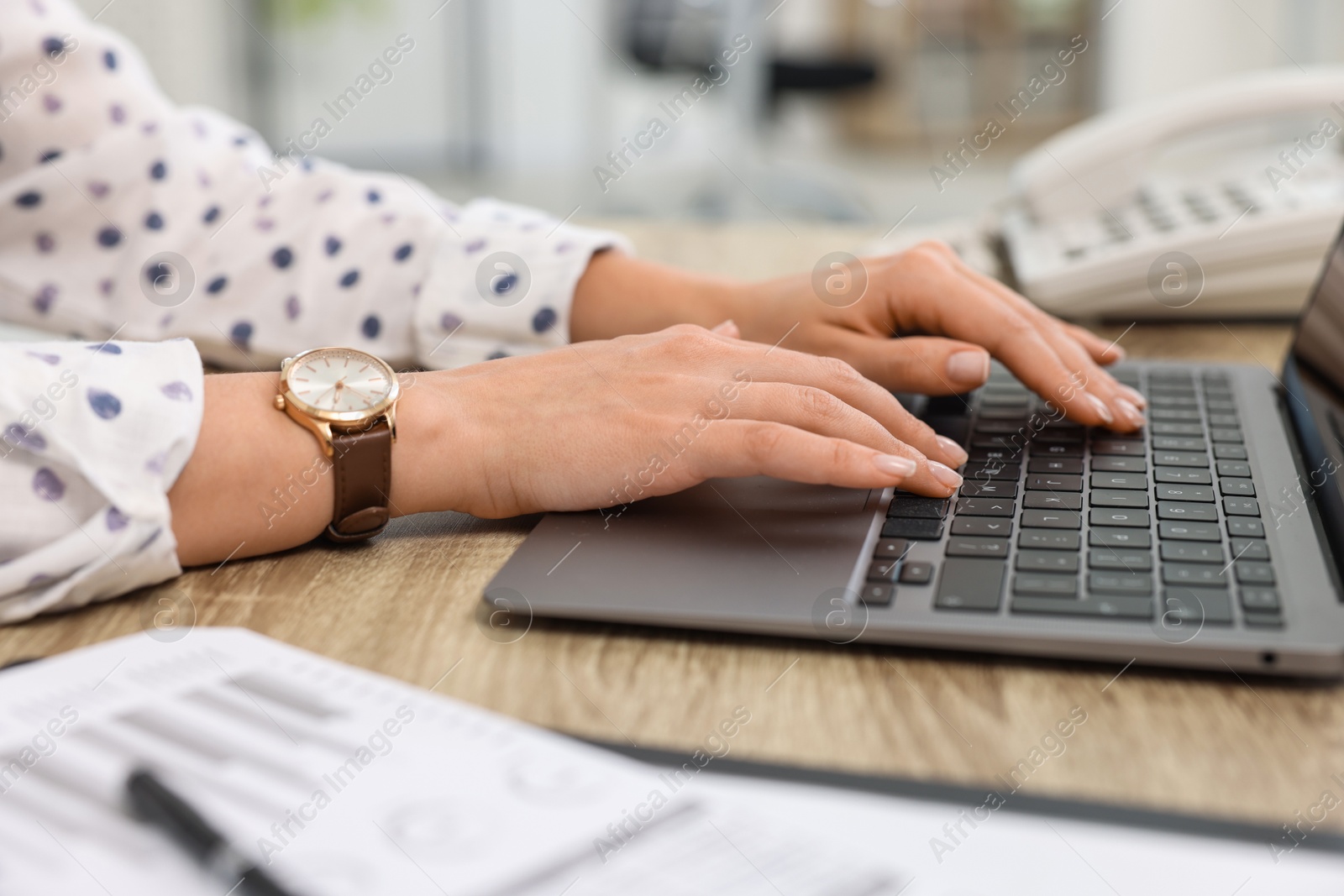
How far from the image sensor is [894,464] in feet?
1.56

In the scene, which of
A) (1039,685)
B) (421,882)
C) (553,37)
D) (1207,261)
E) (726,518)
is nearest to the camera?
(421,882)

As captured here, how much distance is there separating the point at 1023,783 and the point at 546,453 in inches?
10.5

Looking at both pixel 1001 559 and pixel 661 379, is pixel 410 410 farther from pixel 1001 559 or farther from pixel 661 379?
pixel 1001 559

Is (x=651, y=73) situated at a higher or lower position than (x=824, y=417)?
lower

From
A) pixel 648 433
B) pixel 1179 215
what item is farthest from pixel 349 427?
pixel 1179 215

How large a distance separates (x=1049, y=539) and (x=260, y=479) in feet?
1.08

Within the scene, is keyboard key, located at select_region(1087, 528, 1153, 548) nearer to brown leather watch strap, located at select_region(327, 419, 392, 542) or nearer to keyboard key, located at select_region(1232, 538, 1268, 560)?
keyboard key, located at select_region(1232, 538, 1268, 560)

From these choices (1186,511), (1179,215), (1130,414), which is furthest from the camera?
(1179,215)

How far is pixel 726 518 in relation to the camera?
1.55 feet

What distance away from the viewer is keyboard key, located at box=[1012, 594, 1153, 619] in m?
0.38

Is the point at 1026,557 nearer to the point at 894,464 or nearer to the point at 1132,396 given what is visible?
the point at 894,464

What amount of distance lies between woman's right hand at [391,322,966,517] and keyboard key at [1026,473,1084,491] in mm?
36

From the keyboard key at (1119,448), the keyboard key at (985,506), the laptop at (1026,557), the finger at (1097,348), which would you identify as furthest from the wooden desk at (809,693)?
the finger at (1097,348)

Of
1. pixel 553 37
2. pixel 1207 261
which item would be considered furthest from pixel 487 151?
pixel 1207 261
